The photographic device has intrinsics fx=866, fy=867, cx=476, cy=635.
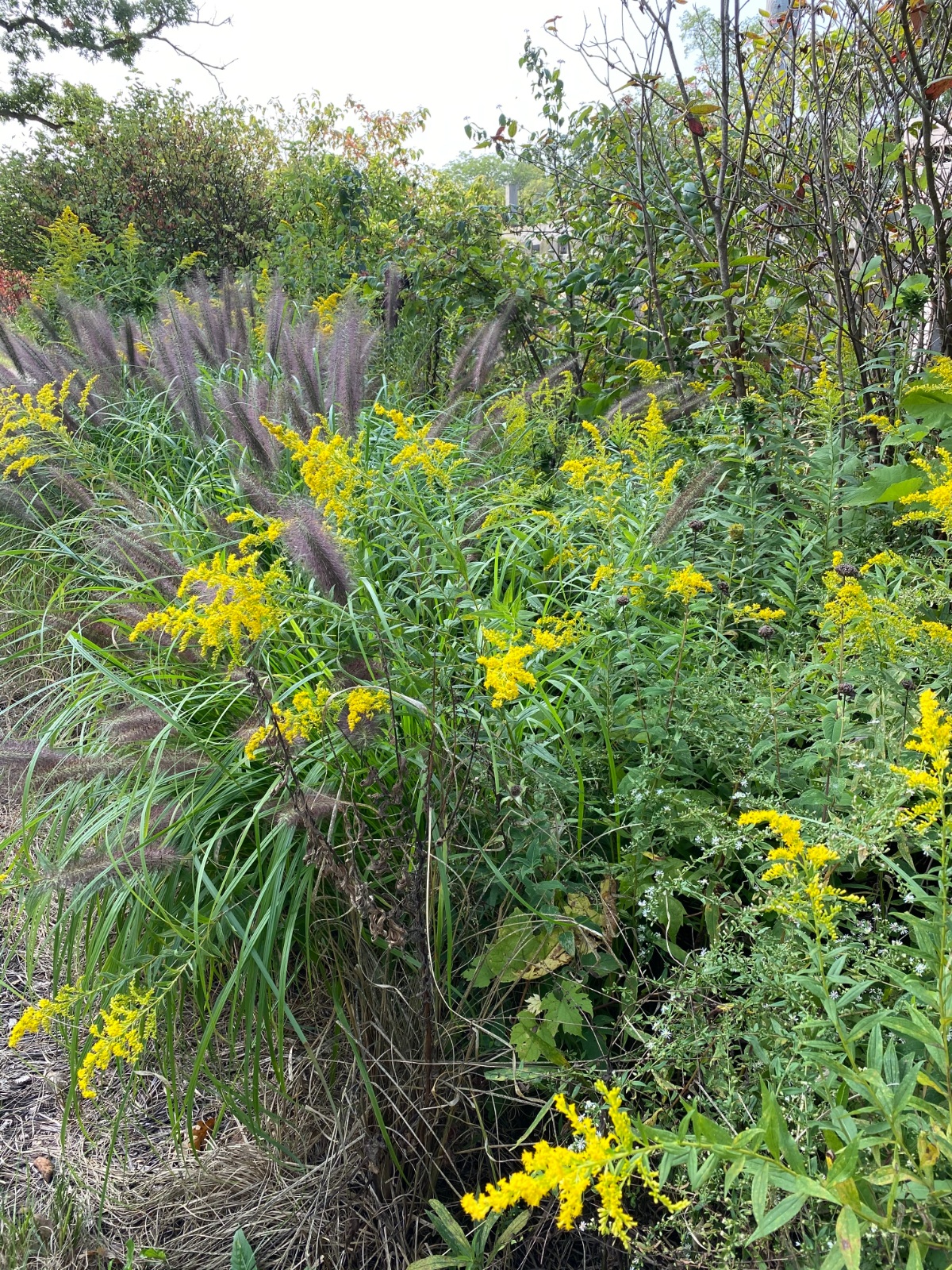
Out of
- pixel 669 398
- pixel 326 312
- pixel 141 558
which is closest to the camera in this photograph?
pixel 141 558

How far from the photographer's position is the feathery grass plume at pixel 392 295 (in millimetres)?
4082

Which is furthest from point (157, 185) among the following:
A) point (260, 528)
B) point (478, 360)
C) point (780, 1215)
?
point (780, 1215)

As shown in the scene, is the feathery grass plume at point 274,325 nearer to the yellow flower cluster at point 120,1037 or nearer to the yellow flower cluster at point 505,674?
the yellow flower cluster at point 505,674

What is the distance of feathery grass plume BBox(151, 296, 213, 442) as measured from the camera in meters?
2.99

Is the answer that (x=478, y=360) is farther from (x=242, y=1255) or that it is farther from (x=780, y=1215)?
(x=780, y=1215)

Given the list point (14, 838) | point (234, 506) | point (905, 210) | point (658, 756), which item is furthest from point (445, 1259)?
point (905, 210)

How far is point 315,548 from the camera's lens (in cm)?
176

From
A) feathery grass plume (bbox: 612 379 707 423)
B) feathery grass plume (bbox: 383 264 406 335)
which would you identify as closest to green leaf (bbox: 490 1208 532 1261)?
feathery grass plume (bbox: 612 379 707 423)

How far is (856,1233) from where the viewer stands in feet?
2.45

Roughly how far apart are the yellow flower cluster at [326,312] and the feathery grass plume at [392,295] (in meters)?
0.24

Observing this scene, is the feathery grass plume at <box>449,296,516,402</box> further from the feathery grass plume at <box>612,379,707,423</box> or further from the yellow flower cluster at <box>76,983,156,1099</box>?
the yellow flower cluster at <box>76,983,156,1099</box>

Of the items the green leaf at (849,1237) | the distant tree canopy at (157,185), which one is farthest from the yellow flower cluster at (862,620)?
the distant tree canopy at (157,185)

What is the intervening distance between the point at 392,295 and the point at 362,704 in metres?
3.31

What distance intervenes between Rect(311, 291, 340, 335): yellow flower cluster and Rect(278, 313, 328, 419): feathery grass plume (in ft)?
0.55
